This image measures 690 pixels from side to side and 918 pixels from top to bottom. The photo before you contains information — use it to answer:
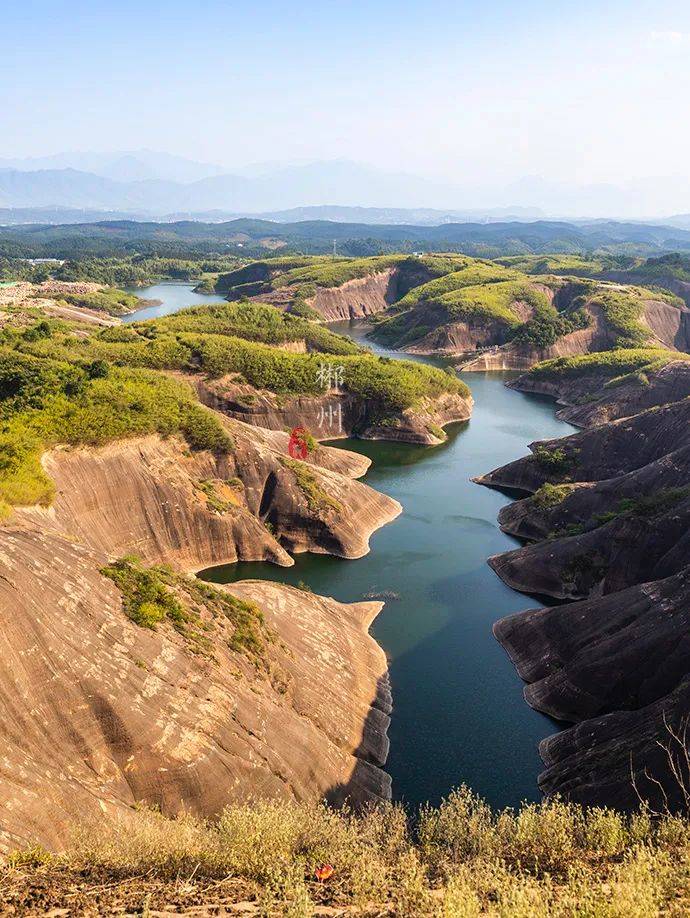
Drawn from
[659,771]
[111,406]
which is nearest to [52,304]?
[111,406]

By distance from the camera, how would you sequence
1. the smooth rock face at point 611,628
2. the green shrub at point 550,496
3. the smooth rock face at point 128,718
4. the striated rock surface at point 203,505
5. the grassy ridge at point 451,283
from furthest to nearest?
the grassy ridge at point 451,283, the green shrub at point 550,496, the striated rock surface at point 203,505, the smooth rock face at point 611,628, the smooth rock face at point 128,718

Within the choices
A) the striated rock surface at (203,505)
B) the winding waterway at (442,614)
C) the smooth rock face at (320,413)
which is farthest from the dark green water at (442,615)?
the smooth rock face at (320,413)

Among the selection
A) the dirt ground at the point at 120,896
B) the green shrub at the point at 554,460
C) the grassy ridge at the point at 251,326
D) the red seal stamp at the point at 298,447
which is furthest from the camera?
the grassy ridge at the point at 251,326

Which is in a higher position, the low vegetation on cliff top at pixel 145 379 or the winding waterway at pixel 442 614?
the low vegetation on cliff top at pixel 145 379

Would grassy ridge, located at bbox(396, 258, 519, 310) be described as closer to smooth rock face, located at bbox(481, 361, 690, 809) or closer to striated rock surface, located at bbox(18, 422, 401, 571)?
smooth rock face, located at bbox(481, 361, 690, 809)

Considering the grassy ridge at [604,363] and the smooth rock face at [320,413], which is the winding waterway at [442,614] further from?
the grassy ridge at [604,363]

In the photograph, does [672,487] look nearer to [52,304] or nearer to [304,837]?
[304,837]
